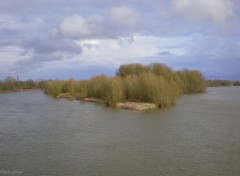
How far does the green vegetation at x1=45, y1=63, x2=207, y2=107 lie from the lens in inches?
1241

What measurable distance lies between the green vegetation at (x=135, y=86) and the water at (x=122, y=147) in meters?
9.04

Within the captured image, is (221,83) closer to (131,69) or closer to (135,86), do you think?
(131,69)

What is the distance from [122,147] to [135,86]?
19.3 meters

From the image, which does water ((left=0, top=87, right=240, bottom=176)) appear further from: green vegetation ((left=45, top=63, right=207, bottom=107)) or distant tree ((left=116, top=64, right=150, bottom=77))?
distant tree ((left=116, top=64, right=150, bottom=77))

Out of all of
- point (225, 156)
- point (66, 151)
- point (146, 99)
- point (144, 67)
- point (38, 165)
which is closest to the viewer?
point (38, 165)

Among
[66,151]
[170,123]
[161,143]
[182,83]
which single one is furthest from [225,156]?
[182,83]

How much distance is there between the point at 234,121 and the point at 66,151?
12270 mm

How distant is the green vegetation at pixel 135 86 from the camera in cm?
3151

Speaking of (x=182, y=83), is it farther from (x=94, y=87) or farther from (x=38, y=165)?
(x=38, y=165)

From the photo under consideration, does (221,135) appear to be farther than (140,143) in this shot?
Yes

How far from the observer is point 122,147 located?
1468cm

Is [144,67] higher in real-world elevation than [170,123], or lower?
higher

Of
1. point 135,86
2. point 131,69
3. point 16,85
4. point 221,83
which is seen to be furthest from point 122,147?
point 221,83

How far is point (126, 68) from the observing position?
178 ft
